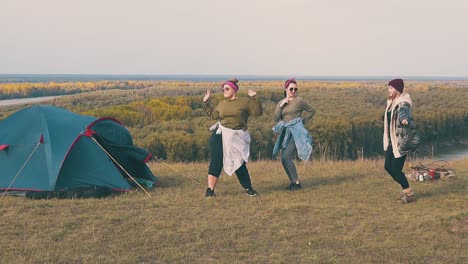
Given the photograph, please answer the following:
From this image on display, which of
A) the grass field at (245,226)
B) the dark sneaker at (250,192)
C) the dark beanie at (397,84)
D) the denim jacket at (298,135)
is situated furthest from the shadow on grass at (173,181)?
the dark beanie at (397,84)

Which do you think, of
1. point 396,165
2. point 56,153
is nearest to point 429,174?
point 396,165

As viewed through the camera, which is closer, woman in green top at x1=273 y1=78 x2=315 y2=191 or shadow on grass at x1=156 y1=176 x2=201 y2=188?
woman in green top at x1=273 y1=78 x2=315 y2=191

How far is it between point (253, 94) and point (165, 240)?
342cm

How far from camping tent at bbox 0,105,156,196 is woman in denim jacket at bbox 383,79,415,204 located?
Result: 475 centimetres

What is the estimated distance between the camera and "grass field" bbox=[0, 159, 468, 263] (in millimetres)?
5754

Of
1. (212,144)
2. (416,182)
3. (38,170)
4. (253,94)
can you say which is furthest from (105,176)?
(416,182)

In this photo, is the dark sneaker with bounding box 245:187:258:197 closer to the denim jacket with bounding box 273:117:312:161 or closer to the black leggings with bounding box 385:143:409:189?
the denim jacket with bounding box 273:117:312:161

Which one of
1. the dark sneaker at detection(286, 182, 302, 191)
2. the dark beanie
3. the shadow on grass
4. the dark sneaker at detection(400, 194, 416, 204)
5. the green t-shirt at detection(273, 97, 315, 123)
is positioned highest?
the dark beanie

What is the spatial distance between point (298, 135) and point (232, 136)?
55.4 inches

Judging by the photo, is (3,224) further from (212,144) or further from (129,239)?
(212,144)

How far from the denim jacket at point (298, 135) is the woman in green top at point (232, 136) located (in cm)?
92

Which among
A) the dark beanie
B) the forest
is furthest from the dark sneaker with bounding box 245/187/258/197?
the forest

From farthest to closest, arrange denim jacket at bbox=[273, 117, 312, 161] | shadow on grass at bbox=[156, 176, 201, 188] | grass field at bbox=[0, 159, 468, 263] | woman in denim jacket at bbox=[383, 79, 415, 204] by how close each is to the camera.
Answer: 1. shadow on grass at bbox=[156, 176, 201, 188]
2. denim jacket at bbox=[273, 117, 312, 161]
3. woman in denim jacket at bbox=[383, 79, 415, 204]
4. grass field at bbox=[0, 159, 468, 263]

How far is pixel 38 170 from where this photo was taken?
9.02 metres
